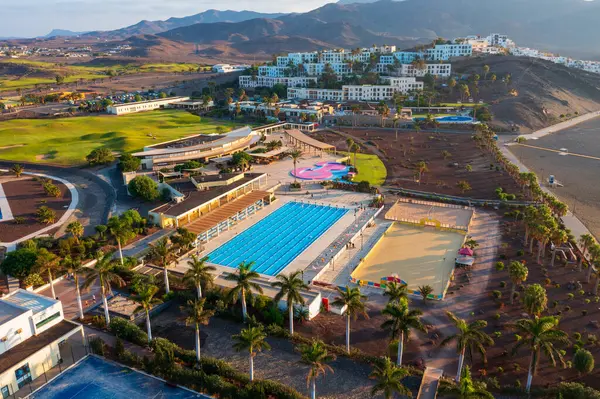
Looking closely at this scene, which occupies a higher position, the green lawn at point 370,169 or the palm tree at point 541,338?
the palm tree at point 541,338

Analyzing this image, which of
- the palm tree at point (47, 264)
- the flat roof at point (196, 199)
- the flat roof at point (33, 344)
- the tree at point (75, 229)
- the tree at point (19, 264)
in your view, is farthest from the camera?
the flat roof at point (196, 199)

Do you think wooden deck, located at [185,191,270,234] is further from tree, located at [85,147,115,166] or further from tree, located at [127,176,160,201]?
tree, located at [85,147,115,166]

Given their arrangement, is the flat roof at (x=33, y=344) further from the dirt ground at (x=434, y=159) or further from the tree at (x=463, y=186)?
the tree at (x=463, y=186)

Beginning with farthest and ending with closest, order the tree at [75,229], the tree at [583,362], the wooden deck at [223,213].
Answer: the wooden deck at [223,213], the tree at [75,229], the tree at [583,362]

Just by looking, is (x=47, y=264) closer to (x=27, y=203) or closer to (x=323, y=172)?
(x=27, y=203)

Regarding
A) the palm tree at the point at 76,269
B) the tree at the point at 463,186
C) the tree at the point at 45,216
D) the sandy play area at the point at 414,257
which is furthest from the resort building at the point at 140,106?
the palm tree at the point at 76,269

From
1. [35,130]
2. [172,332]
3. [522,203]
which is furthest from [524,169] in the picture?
[35,130]

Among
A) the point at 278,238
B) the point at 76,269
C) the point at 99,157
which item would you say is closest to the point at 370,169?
the point at 278,238
